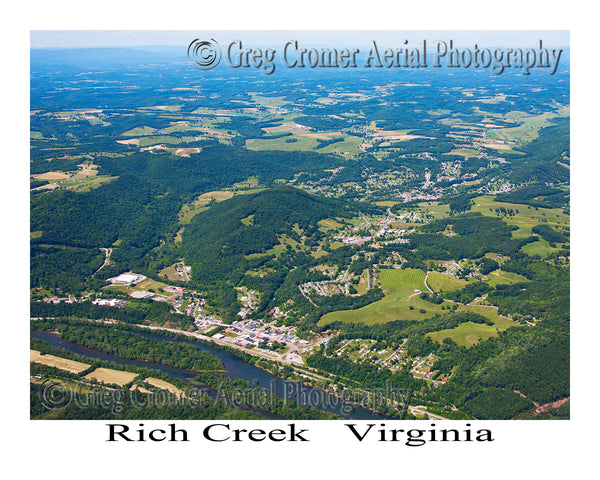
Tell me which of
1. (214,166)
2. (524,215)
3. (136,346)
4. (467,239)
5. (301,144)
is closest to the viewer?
(136,346)

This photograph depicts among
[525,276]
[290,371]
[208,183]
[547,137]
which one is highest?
[547,137]

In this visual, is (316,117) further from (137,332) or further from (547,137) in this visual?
(137,332)

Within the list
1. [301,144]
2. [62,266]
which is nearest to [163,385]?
[62,266]

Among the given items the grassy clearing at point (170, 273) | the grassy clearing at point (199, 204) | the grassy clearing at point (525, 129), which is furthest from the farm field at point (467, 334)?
the grassy clearing at point (525, 129)

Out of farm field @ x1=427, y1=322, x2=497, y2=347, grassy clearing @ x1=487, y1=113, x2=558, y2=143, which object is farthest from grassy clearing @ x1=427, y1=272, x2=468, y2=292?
grassy clearing @ x1=487, y1=113, x2=558, y2=143

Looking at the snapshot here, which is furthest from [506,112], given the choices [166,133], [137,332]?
[137,332]

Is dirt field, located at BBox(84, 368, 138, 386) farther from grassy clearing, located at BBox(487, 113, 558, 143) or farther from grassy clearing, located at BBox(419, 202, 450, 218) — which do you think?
grassy clearing, located at BBox(487, 113, 558, 143)

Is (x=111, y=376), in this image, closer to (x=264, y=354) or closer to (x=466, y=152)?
(x=264, y=354)
